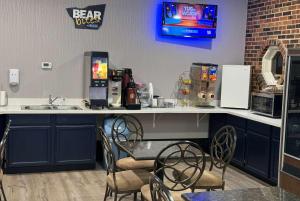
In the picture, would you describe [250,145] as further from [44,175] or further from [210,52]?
[44,175]

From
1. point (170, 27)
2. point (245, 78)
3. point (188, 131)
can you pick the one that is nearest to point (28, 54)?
point (170, 27)

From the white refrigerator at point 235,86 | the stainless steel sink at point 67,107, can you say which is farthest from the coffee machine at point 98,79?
the white refrigerator at point 235,86

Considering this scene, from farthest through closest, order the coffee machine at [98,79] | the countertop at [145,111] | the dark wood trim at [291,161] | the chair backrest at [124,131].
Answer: the coffee machine at [98,79] < the countertop at [145,111] < the chair backrest at [124,131] < the dark wood trim at [291,161]

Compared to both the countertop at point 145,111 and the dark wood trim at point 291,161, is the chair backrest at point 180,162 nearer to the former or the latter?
the dark wood trim at point 291,161

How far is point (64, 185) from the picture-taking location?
16.3 ft

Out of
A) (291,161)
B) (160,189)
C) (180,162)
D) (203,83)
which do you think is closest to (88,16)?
(203,83)

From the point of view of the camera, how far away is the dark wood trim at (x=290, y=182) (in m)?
4.04

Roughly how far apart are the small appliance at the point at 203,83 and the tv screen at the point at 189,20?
1.78 feet

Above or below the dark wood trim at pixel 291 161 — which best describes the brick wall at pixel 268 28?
above

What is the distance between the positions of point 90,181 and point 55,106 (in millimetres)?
1260

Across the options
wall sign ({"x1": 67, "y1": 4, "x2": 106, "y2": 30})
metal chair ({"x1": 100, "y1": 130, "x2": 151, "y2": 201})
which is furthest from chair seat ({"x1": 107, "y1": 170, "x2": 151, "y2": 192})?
wall sign ({"x1": 67, "y1": 4, "x2": 106, "y2": 30})

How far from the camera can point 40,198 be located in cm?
450

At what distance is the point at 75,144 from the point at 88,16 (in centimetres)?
187

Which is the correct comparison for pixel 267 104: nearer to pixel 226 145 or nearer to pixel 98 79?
pixel 226 145
